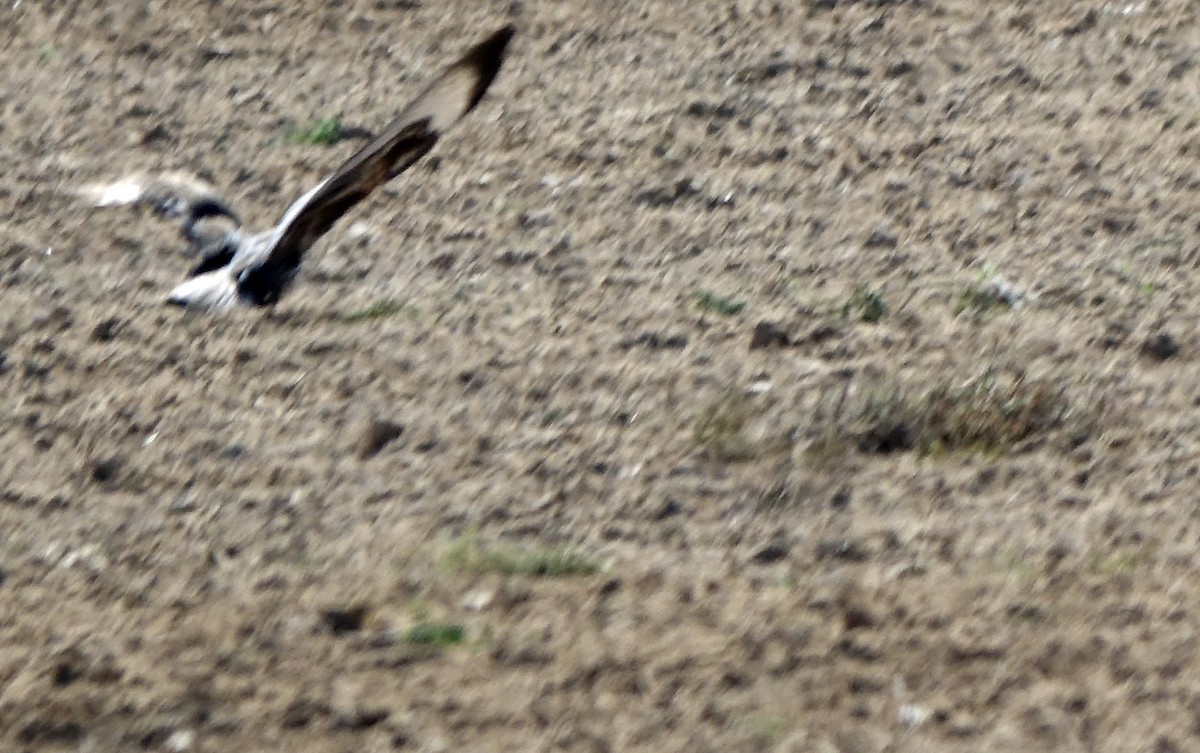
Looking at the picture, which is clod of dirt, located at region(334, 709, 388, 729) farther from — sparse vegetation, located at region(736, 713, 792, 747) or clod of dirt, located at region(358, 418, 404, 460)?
clod of dirt, located at region(358, 418, 404, 460)

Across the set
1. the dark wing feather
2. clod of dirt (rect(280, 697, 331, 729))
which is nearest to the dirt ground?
clod of dirt (rect(280, 697, 331, 729))

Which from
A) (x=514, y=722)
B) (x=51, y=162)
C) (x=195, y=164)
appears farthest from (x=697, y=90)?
(x=514, y=722)

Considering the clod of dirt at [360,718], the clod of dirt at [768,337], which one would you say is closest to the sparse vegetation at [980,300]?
the clod of dirt at [768,337]

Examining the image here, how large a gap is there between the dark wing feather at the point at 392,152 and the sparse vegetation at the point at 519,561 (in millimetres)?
1171

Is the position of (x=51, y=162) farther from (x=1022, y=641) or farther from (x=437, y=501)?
(x=1022, y=641)

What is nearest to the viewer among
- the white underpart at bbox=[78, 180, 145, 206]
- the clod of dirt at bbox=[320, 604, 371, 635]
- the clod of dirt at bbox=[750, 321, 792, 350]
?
the clod of dirt at bbox=[320, 604, 371, 635]

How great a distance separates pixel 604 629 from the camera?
3.34 metres

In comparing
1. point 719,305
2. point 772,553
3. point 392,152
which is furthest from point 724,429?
point 392,152

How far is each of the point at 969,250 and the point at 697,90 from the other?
100 cm

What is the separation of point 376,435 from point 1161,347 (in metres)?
1.58

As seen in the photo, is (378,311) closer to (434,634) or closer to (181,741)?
(434,634)

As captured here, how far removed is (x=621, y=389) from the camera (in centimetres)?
405

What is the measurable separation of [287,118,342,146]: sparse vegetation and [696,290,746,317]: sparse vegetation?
1255 mm

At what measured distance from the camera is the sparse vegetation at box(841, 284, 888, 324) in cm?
427
